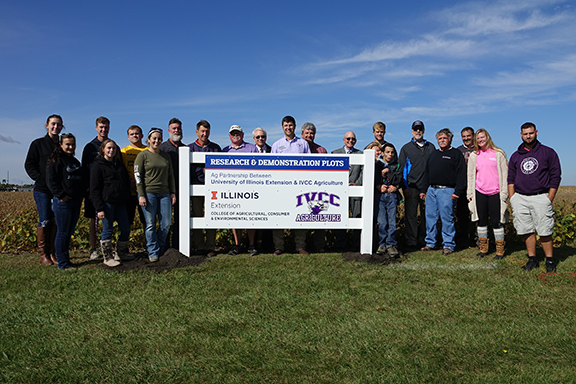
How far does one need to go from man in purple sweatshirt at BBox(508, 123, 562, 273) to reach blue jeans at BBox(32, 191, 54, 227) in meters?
7.47

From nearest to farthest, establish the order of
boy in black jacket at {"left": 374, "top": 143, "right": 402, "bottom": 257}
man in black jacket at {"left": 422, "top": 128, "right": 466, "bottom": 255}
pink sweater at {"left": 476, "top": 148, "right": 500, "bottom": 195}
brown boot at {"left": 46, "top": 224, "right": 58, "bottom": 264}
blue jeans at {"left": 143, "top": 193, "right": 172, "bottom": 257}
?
blue jeans at {"left": 143, "top": 193, "right": 172, "bottom": 257}
brown boot at {"left": 46, "top": 224, "right": 58, "bottom": 264}
pink sweater at {"left": 476, "top": 148, "right": 500, "bottom": 195}
boy in black jacket at {"left": 374, "top": 143, "right": 402, "bottom": 257}
man in black jacket at {"left": 422, "top": 128, "right": 466, "bottom": 255}

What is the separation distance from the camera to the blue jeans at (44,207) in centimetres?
671

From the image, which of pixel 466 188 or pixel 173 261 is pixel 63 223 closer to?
pixel 173 261

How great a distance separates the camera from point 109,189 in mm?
6559

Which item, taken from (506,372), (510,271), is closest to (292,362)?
(506,372)

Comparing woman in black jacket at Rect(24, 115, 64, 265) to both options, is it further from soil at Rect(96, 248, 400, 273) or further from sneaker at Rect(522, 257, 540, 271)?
sneaker at Rect(522, 257, 540, 271)

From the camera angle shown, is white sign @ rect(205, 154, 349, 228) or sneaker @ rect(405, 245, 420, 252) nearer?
white sign @ rect(205, 154, 349, 228)

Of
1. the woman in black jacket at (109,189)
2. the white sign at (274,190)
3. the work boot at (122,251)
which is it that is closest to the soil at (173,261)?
the work boot at (122,251)

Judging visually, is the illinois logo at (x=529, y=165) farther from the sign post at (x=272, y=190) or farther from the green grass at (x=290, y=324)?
the sign post at (x=272, y=190)

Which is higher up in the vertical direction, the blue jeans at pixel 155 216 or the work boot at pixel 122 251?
the blue jeans at pixel 155 216

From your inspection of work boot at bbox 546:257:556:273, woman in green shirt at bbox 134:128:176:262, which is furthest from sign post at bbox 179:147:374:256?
work boot at bbox 546:257:556:273

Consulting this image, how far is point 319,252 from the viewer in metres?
7.80

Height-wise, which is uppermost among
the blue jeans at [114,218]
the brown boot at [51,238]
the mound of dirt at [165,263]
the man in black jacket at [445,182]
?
the man in black jacket at [445,182]

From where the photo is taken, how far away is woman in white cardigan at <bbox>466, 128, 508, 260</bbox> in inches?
286
